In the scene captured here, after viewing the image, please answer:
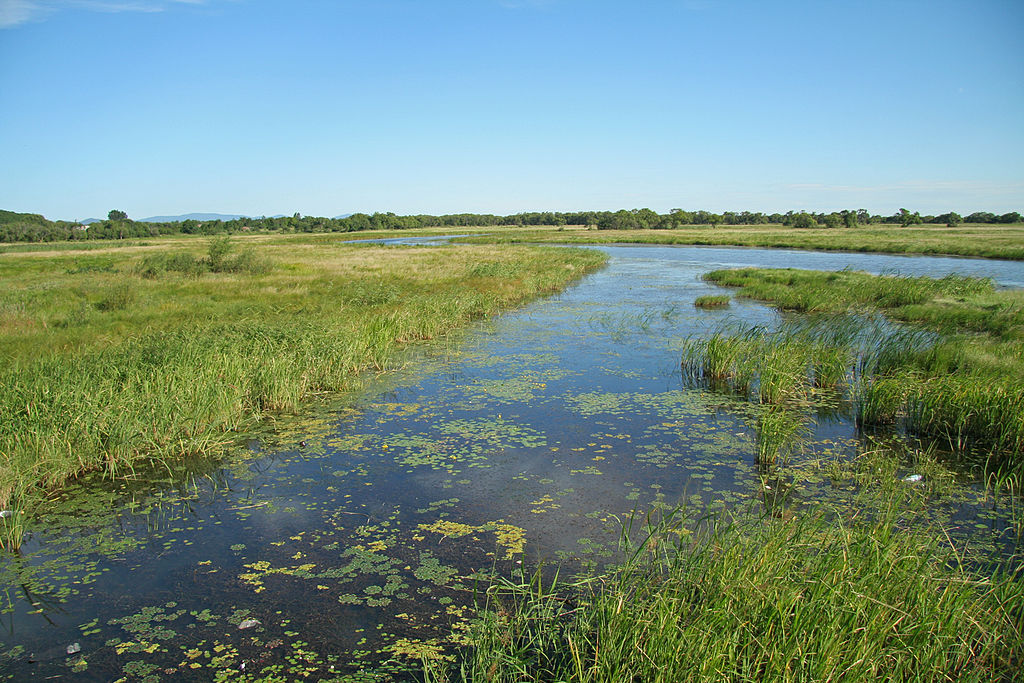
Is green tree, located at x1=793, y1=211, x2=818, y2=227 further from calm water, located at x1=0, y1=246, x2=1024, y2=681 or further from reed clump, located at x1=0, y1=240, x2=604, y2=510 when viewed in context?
calm water, located at x1=0, y1=246, x2=1024, y2=681

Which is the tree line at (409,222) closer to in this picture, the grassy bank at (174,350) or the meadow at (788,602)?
the grassy bank at (174,350)

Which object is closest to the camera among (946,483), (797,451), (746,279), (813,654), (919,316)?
(813,654)

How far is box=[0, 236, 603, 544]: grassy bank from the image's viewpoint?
698cm

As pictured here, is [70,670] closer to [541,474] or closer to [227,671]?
[227,671]

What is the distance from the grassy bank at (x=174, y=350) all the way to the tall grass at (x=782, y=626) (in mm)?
5413

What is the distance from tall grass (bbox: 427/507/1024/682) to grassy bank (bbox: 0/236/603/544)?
5413 mm

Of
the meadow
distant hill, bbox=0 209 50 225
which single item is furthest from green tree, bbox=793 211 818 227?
distant hill, bbox=0 209 50 225

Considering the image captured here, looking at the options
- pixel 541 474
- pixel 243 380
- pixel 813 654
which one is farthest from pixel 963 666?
pixel 243 380

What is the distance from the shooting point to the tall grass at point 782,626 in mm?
3336

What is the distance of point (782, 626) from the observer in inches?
133

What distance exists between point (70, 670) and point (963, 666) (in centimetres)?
561

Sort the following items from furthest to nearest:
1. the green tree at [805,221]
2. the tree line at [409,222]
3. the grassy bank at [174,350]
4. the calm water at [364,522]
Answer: the green tree at [805,221] → the tree line at [409,222] → the grassy bank at [174,350] → the calm water at [364,522]

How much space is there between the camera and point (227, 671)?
12.9ft

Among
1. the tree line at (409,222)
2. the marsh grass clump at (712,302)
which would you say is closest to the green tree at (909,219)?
the tree line at (409,222)
